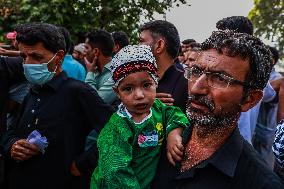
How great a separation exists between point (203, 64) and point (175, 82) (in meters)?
1.69

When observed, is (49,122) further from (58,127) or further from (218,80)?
(218,80)

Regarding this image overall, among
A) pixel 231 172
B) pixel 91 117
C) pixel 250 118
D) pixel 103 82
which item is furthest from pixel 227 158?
pixel 103 82

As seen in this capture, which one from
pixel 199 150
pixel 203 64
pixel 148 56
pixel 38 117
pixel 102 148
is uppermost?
pixel 203 64

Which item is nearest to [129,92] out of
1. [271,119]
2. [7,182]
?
[7,182]

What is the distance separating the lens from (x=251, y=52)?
1.95 metres

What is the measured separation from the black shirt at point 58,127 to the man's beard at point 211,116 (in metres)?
1.35

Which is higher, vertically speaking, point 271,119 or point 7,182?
point 271,119

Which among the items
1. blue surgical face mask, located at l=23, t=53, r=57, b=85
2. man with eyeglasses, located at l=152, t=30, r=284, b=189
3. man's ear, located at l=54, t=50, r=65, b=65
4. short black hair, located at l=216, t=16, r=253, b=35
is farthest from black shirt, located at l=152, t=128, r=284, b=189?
short black hair, located at l=216, t=16, r=253, b=35

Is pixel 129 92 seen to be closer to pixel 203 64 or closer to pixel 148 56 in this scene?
pixel 148 56

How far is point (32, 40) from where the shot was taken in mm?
3426

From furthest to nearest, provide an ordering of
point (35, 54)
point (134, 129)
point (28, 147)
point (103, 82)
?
point (103, 82) < point (35, 54) < point (28, 147) < point (134, 129)

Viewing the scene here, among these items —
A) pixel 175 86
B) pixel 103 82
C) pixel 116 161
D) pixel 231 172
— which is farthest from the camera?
pixel 103 82

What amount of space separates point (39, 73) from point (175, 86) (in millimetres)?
1085

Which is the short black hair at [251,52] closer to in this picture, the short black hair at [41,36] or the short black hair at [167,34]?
the short black hair at [41,36]
